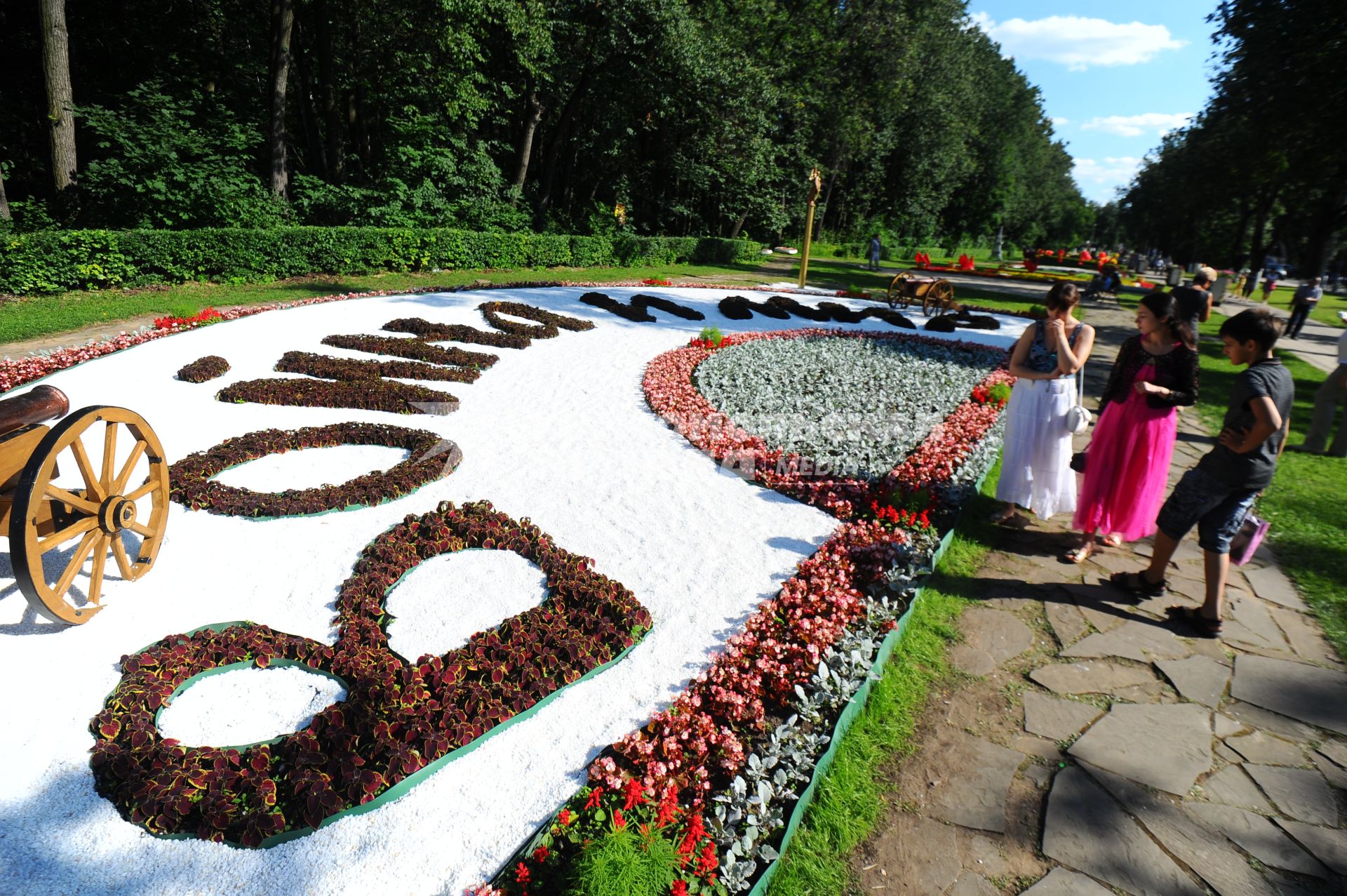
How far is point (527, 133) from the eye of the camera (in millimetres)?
26172

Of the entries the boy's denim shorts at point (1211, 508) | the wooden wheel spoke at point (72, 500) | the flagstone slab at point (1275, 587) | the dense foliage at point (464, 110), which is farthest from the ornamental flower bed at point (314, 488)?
the dense foliage at point (464, 110)

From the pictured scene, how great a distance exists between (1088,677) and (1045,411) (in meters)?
2.25

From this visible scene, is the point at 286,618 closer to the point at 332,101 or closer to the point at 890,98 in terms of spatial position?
the point at 332,101

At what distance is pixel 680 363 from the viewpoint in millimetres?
10156

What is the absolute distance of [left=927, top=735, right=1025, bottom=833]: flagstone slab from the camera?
291 centimetres

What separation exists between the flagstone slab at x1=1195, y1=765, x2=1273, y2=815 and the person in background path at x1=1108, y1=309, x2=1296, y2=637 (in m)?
1.35

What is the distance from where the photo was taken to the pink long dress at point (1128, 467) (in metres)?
4.69

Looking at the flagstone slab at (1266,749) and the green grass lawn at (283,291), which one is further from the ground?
the green grass lawn at (283,291)

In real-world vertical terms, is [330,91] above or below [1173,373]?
above

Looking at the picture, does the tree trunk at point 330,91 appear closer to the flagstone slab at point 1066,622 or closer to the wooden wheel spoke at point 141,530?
the wooden wheel spoke at point 141,530

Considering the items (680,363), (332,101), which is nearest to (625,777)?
(680,363)

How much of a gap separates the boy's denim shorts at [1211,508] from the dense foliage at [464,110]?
18732mm

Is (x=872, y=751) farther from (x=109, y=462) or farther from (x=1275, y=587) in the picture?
(x=109, y=462)

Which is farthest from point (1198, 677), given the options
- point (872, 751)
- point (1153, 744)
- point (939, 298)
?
point (939, 298)
